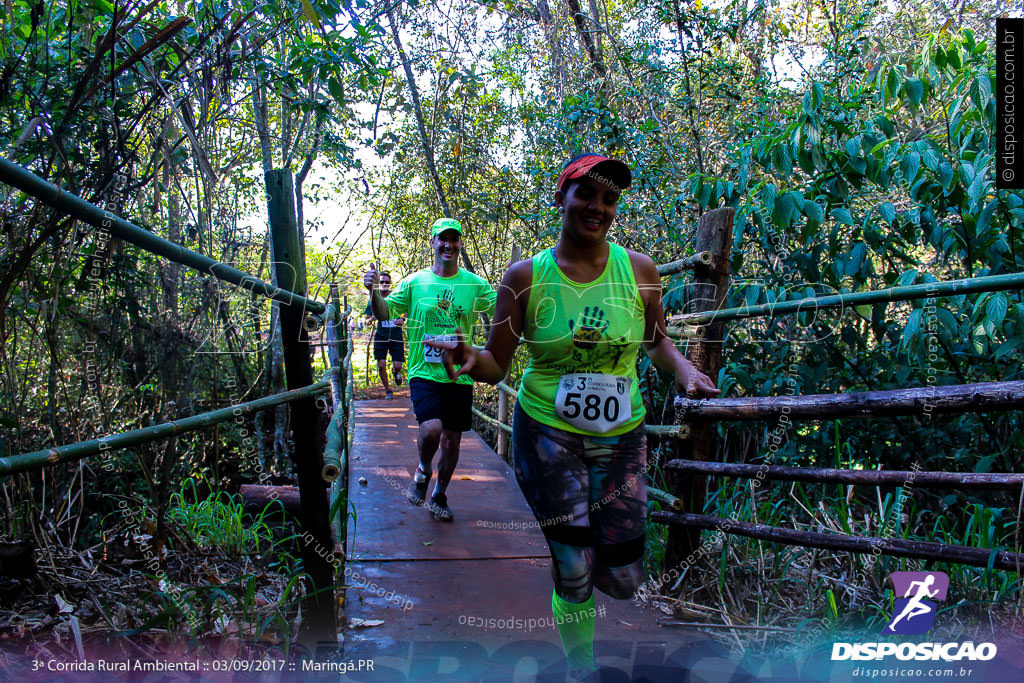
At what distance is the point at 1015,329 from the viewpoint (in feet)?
8.70

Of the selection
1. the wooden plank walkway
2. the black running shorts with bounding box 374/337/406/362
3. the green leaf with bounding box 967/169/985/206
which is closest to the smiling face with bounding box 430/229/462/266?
the wooden plank walkway

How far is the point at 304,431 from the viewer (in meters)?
2.08

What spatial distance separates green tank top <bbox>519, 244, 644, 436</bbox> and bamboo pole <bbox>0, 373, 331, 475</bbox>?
2.30 feet

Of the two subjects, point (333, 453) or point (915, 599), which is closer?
point (333, 453)

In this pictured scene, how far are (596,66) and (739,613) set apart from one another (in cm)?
509

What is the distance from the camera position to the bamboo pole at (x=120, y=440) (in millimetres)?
1135

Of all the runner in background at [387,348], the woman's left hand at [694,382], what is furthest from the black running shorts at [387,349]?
the woman's left hand at [694,382]

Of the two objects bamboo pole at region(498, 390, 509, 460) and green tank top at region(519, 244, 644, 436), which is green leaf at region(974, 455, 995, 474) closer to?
green tank top at region(519, 244, 644, 436)

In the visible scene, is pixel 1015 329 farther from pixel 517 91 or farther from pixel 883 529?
pixel 517 91

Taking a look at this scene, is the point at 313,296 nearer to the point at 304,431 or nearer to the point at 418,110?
the point at 304,431

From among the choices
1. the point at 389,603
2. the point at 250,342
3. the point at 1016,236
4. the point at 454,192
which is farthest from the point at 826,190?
the point at 454,192

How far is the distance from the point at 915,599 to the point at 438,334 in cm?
257

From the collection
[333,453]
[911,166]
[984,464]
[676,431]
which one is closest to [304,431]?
[333,453]

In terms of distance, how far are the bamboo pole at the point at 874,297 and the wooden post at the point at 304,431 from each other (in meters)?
1.53
